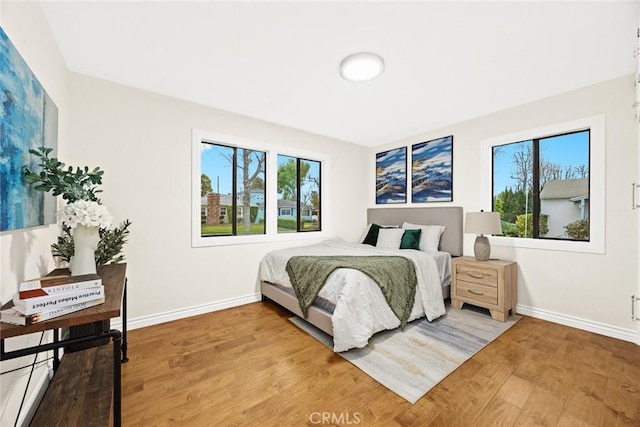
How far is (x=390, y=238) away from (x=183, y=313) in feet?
9.26

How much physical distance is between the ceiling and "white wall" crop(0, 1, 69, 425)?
229 mm

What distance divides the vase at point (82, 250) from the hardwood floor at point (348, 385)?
34.4 inches

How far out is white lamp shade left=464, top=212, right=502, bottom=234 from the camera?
2875mm

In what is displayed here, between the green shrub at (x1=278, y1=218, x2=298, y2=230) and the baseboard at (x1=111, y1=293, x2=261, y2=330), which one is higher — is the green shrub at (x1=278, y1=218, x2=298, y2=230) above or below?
above

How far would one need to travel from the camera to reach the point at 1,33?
1.09 m

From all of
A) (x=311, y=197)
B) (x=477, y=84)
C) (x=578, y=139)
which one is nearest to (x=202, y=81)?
(x=311, y=197)

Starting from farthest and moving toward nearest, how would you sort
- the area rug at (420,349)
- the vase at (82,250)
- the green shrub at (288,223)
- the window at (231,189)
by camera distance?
1. the green shrub at (288,223)
2. the window at (231,189)
3. the area rug at (420,349)
4. the vase at (82,250)

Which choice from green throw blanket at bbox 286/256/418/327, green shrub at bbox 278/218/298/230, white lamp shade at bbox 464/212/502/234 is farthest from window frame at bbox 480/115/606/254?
green shrub at bbox 278/218/298/230

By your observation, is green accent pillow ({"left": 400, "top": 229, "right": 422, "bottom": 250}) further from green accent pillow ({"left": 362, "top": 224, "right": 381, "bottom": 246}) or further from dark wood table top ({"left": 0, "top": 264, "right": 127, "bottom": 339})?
dark wood table top ({"left": 0, "top": 264, "right": 127, "bottom": 339})

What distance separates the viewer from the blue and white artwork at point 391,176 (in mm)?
4312

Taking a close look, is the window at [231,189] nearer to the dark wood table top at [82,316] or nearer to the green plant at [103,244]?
the green plant at [103,244]

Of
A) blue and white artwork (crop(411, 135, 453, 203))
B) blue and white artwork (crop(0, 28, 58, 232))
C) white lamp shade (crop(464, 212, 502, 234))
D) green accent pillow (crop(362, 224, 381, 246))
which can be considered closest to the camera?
blue and white artwork (crop(0, 28, 58, 232))

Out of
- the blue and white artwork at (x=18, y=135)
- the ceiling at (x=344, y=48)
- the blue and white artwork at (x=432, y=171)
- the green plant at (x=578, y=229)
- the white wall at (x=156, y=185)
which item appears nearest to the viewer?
the blue and white artwork at (x=18, y=135)

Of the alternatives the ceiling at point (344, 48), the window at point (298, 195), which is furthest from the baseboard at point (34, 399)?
the window at point (298, 195)
